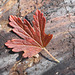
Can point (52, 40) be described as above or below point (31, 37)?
below

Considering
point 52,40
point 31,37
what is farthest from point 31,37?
point 52,40

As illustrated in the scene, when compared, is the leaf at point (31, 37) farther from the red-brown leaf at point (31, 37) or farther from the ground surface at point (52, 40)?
the ground surface at point (52, 40)

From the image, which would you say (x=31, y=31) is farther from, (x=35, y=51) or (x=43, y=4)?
(x=43, y=4)

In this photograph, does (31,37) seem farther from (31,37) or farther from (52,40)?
(52,40)

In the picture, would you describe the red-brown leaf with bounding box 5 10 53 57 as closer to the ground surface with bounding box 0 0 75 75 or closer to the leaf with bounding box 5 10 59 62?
the leaf with bounding box 5 10 59 62

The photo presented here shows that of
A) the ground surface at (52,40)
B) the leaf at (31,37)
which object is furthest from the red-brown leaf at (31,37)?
the ground surface at (52,40)
